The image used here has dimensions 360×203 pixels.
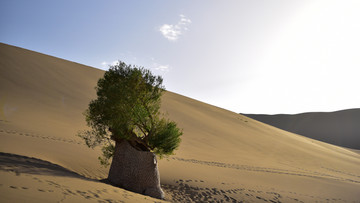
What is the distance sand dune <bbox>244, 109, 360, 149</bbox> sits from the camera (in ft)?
248

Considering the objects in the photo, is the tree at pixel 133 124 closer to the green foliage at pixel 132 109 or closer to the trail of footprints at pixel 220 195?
the green foliage at pixel 132 109

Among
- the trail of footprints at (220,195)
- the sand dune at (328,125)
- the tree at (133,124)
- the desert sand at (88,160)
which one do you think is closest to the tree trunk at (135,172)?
the tree at (133,124)

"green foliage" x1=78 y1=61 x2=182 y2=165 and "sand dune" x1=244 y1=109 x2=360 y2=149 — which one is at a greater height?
"sand dune" x1=244 y1=109 x2=360 y2=149

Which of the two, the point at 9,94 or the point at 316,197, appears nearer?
the point at 316,197

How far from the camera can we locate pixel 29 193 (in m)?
4.72

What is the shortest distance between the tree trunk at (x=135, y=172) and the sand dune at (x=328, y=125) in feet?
262

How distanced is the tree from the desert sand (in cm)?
108

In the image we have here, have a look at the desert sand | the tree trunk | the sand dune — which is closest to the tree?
the tree trunk

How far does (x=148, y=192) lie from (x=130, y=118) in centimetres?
283

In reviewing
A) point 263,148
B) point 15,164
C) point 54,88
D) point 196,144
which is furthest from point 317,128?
point 15,164

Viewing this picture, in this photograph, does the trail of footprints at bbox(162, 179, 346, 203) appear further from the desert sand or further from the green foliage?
the green foliage

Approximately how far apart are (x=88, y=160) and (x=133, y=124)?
14.2 ft

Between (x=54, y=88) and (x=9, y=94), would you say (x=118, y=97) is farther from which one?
(x=54, y=88)

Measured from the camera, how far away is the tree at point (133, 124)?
28.8 ft
